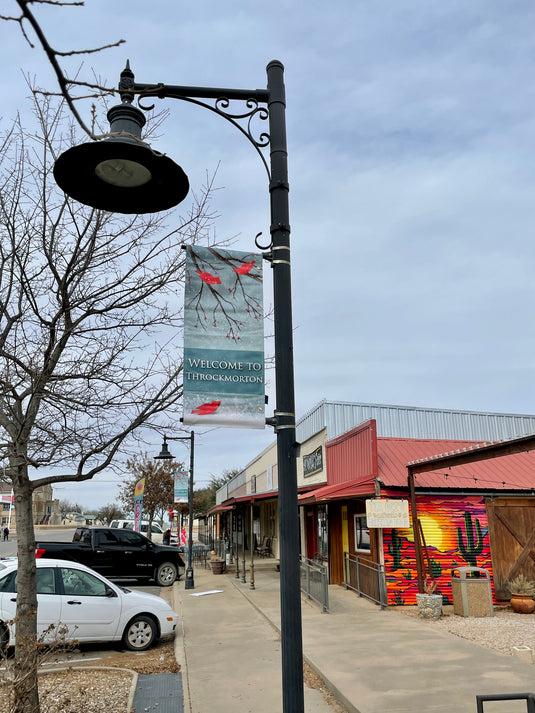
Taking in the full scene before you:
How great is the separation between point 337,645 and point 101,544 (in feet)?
36.0

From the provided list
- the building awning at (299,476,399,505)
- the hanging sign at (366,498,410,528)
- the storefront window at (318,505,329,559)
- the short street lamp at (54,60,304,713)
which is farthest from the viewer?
the storefront window at (318,505,329,559)

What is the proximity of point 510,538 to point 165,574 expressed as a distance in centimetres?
1083

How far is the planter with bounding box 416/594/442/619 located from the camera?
1223 centimetres

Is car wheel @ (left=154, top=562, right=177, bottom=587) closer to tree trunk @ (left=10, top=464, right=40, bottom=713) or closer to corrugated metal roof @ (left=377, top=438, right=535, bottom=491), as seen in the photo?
corrugated metal roof @ (left=377, top=438, right=535, bottom=491)

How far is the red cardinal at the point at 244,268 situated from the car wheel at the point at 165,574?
1719cm

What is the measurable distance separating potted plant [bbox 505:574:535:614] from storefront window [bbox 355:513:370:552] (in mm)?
3500

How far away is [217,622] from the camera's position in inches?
484

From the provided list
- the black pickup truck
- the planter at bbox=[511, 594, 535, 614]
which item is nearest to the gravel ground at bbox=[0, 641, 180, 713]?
the planter at bbox=[511, 594, 535, 614]

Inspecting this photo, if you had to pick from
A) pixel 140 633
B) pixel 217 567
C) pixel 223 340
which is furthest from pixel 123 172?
pixel 217 567

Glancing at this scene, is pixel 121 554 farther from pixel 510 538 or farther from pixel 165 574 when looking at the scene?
pixel 510 538

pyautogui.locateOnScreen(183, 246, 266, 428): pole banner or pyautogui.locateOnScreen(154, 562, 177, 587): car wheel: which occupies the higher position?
pyautogui.locateOnScreen(183, 246, 266, 428): pole banner

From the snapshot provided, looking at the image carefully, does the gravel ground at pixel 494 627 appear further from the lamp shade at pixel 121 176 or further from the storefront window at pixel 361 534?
the lamp shade at pixel 121 176

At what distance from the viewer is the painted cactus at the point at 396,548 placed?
13984 mm

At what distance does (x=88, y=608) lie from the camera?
9.48 meters
